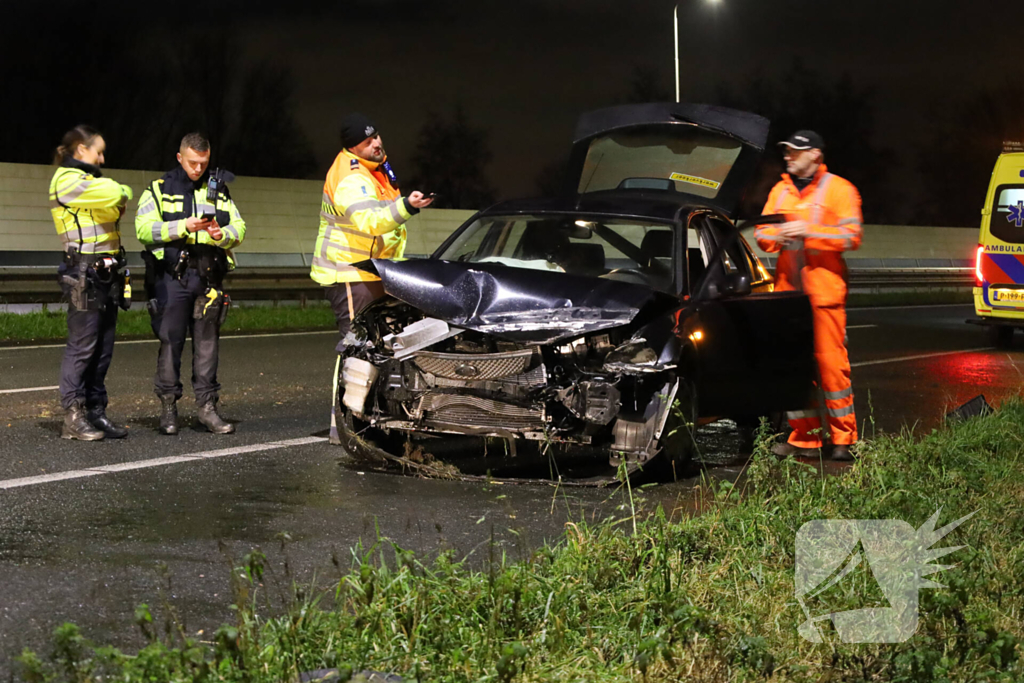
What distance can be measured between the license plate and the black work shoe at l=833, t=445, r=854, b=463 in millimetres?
8388

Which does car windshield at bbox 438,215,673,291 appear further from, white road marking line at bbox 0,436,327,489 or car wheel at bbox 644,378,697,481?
white road marking line at bbox 0,436,327,489

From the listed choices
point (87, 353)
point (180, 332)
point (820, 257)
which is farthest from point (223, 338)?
point (820, 257)

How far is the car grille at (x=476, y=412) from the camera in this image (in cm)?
672

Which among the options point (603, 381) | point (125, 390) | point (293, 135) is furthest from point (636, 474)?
point (293, 135)

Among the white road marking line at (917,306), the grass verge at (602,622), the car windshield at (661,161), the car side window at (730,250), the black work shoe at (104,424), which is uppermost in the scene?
the car windshield at (661,161)

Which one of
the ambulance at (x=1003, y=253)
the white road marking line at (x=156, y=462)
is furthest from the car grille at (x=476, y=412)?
the ambulance at (x=1003, y=253)

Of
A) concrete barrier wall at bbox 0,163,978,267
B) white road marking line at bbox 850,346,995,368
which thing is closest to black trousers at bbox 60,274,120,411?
white road marking line at bbox 850,346,995,368

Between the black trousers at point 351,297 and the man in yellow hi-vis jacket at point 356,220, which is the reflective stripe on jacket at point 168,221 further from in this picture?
the black trousers at point 351,297

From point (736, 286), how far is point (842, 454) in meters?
1.42

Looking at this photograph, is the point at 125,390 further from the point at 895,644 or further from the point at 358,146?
the point at 895,644

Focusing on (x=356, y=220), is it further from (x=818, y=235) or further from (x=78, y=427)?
(x=818, y=235)

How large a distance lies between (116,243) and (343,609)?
4.96m

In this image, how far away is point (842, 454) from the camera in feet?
26.2

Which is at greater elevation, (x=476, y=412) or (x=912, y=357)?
(x=476, y=412)
